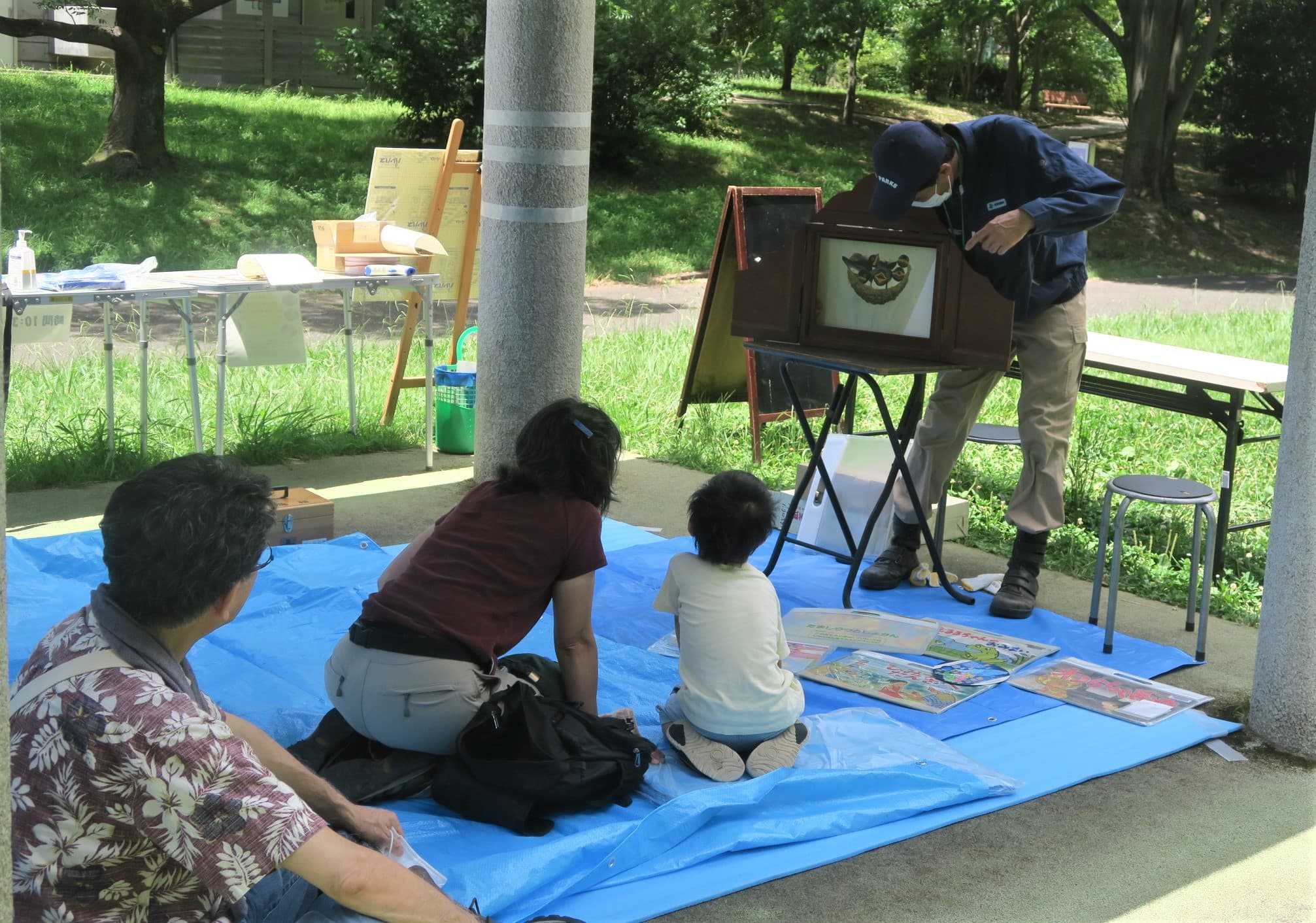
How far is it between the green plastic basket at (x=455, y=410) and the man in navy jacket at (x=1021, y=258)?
256 cm

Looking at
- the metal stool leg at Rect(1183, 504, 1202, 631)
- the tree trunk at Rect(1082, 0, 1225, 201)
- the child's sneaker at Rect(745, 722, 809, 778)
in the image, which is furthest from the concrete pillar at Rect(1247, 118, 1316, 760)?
the tree trunk at Rect(1082, 0, 1225, 201)

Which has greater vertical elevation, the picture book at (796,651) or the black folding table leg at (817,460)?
the black folding table leg at (817,460)

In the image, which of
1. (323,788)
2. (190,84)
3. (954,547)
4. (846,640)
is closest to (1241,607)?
(954,547)

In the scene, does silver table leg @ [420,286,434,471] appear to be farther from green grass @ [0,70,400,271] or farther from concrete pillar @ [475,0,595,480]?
green grass @ [0,70,400,271]

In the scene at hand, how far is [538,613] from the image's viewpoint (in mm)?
3418

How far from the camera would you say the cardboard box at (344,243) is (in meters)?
6.46

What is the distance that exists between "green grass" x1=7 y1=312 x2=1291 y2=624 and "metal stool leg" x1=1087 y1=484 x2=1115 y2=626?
527 mm

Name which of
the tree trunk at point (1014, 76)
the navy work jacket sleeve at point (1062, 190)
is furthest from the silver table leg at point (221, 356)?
the tree trunk at point (1014, 76)

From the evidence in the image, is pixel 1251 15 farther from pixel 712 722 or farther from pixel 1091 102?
pixel 712 722

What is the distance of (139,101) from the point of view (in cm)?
1532

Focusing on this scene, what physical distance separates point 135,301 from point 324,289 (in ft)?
2.88

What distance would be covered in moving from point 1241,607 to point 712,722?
2.74 metres

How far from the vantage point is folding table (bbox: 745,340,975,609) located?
4.80 metres

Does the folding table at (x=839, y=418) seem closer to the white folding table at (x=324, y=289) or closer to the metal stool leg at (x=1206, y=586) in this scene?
the metal stool leg at (x=1206, y=586)
